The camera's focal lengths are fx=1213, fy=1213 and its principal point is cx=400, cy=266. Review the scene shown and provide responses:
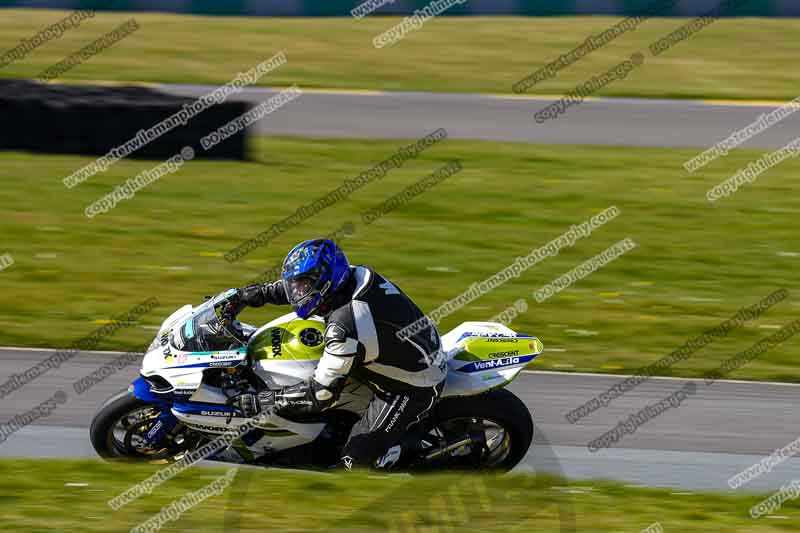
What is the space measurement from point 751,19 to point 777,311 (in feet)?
67.3

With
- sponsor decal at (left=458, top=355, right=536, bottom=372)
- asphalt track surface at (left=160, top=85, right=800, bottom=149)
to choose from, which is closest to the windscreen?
sponsor decal at (left=458, top=355, right=536, bottom=372)

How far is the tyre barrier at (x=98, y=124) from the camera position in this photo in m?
18.3

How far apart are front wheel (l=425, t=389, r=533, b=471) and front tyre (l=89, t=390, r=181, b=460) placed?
1.91 m

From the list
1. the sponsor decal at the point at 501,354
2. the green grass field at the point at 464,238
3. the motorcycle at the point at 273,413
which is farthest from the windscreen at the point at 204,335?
the green grass field at the point at 464,238

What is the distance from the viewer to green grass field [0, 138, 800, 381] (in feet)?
40.8

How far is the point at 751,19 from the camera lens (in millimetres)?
31828

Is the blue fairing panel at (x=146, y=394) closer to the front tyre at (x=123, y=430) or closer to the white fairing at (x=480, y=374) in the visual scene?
the front tyre at (x=123, y=430)

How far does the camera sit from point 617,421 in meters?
10.1

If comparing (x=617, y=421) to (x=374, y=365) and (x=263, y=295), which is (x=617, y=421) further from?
(x=263, y=295)

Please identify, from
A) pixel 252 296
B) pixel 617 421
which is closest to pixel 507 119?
pixel 617 421

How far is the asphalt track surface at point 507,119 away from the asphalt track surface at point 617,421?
426 inches

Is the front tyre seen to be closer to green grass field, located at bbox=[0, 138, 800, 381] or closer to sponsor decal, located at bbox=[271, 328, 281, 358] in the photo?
sponsor decal, located at bbox=[271, 328, 281, 358]

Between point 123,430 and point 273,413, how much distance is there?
110cm

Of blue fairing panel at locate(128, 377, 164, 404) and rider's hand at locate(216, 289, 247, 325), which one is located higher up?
rider's hand at locate(216, 289, 247, 325)
